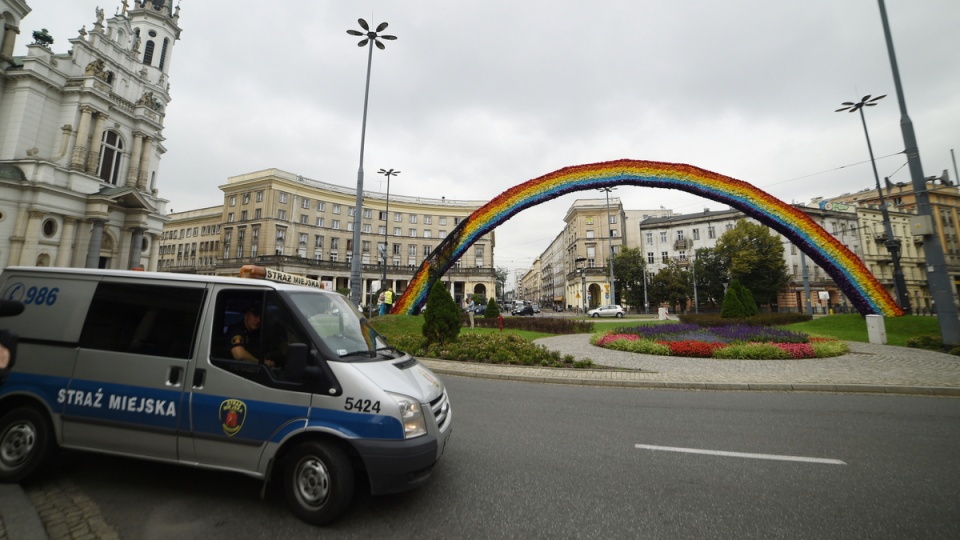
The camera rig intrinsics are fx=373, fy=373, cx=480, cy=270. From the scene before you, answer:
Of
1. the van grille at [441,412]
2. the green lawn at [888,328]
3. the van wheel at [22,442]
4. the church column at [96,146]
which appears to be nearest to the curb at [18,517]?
the van wheel at [22,442]

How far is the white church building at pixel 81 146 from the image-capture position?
91.4 ft

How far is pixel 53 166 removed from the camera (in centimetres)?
2880

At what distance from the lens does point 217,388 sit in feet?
11.1

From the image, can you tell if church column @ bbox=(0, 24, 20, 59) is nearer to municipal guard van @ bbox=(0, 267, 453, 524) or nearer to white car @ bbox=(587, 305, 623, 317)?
municipal guard van @ bbox=(0, 267, 453, 524)

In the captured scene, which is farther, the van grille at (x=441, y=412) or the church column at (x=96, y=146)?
the church column at (x=96, y=146)

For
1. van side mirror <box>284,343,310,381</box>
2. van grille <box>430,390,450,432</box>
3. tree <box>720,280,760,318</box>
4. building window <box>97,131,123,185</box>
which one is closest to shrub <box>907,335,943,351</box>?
tree <box>720,280,760,318</box>

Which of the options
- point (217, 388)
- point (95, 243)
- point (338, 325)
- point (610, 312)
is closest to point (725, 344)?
point (338, 325)

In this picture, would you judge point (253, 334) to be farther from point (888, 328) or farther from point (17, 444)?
point (888, 328)

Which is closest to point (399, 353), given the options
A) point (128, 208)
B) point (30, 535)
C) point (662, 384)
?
point (30, 535)

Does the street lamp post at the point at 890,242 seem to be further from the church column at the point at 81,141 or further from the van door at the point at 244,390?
the church column at the point at 81,141

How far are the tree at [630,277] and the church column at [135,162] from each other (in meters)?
62.1

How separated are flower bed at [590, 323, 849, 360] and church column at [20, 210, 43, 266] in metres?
39.8

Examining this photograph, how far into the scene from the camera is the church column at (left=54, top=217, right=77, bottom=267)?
29344 millimetres

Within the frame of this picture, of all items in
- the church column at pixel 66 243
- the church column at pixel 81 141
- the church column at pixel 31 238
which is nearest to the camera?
the church column at pixel 31 238
